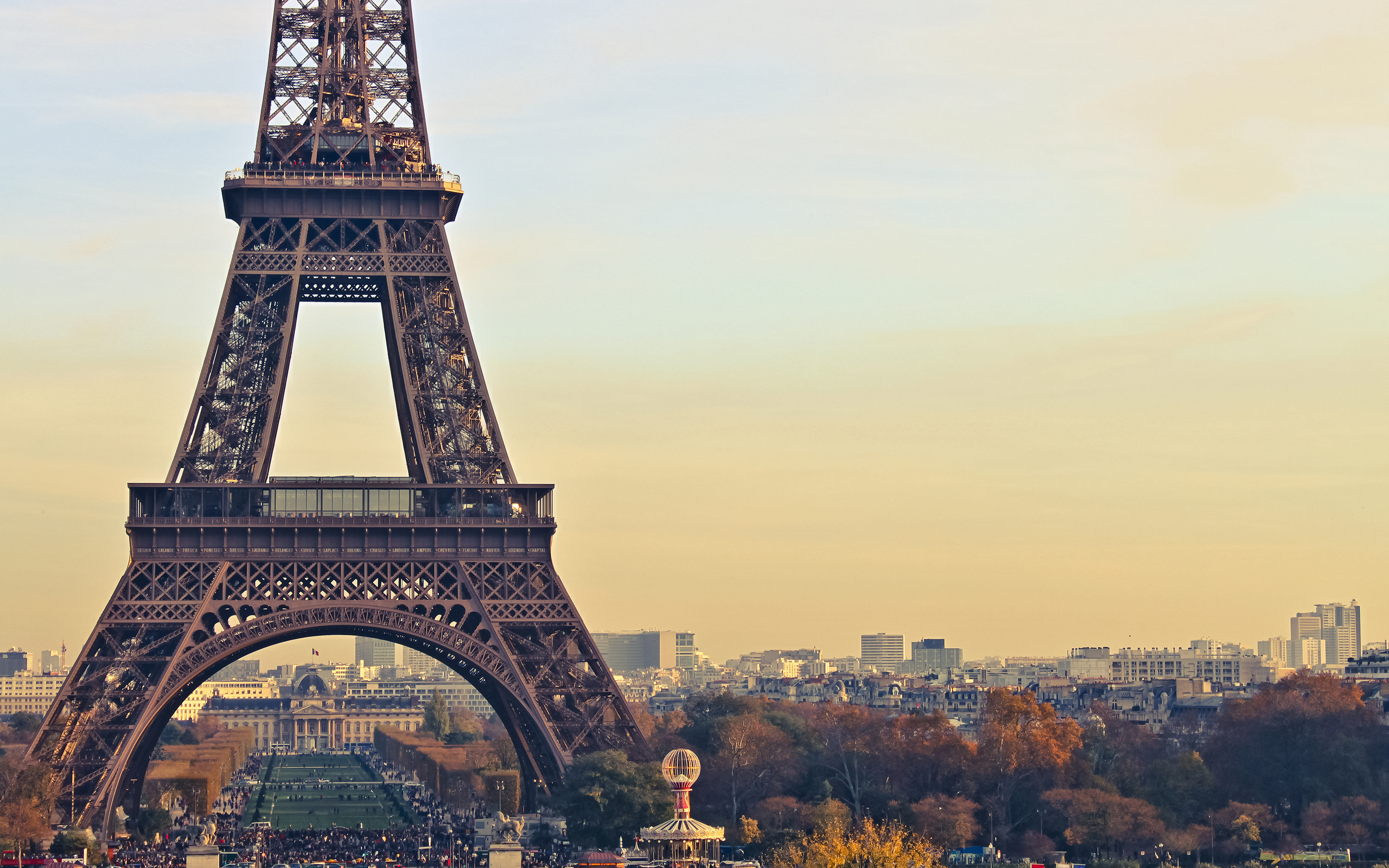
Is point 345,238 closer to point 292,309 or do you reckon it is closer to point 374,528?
point 292,309

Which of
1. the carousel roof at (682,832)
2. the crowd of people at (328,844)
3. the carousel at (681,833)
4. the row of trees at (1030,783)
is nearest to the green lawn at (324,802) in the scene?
the crowd of people at (328,844)

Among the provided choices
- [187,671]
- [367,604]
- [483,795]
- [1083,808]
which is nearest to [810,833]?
[1083,808]

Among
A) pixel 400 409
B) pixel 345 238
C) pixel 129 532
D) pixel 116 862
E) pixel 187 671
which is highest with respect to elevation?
pixel 345 238

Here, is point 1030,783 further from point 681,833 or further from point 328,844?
point 328,844

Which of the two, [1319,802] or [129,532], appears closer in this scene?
[129,532]

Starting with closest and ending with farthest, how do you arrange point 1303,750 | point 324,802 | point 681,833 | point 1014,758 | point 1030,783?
point 681,833
point 1014,758
point 1030,783
point 1303,750
point 324,802

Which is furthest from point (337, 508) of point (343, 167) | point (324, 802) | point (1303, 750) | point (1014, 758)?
point (324, 802)
